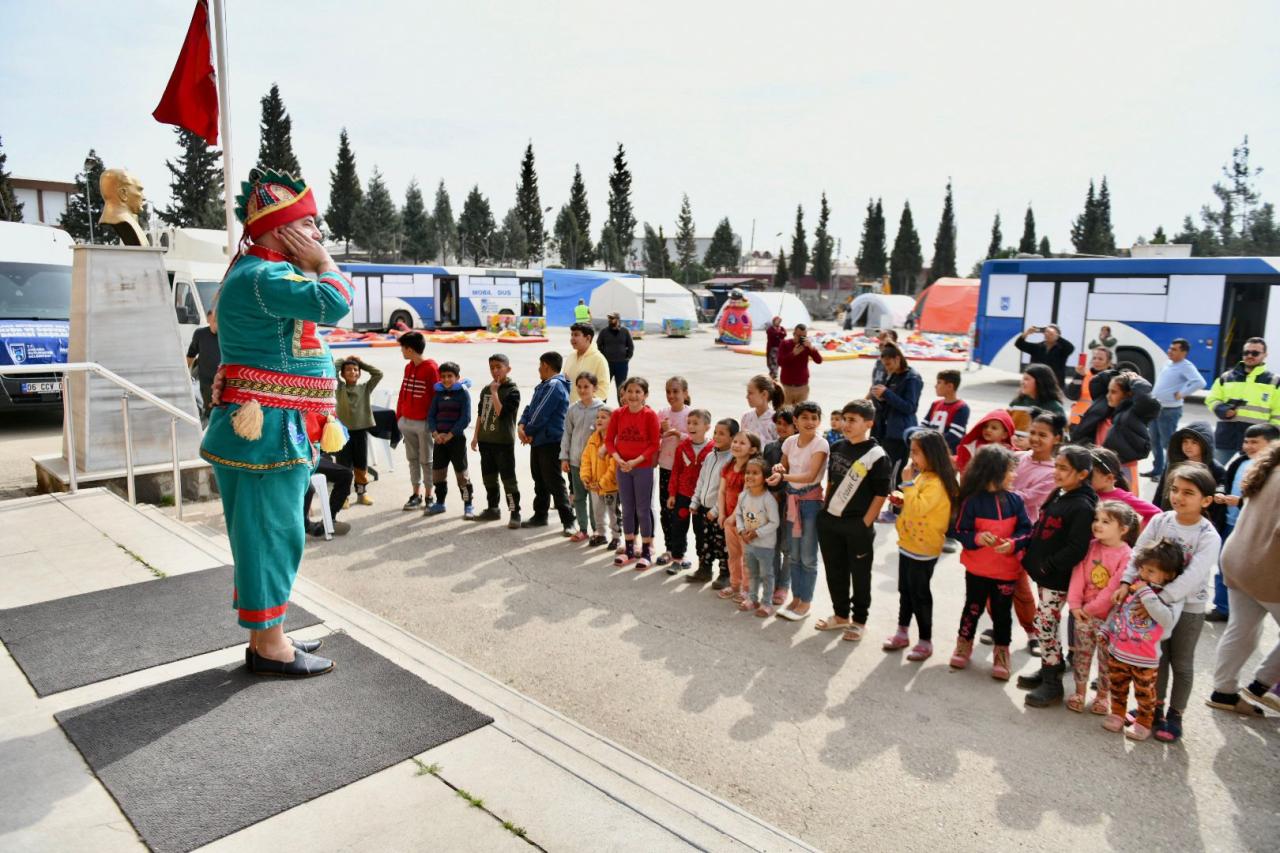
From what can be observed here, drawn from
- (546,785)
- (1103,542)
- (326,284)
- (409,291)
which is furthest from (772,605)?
(409,291)

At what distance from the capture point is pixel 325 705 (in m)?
3.69

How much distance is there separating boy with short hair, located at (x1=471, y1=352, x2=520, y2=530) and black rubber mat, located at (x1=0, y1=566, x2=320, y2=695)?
2990mm

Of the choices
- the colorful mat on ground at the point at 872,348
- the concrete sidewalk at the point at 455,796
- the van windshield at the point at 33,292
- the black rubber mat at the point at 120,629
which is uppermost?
the van windshield at the point at 33,292

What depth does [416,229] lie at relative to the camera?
71.5 meters

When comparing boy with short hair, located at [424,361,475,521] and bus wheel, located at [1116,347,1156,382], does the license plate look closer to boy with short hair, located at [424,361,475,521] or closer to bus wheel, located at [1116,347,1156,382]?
boy with short hair, located at [424,361,475,521]

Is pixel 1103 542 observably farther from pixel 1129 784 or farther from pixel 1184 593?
pixel 1129 784

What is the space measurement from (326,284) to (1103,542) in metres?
4.08

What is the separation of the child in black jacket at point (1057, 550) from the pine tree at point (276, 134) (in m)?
65.2

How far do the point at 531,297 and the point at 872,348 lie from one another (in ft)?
47.5

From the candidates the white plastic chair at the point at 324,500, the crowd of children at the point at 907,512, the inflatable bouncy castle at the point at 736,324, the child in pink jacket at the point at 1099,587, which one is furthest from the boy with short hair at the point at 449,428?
the inflatable bouncy castle at the point at 736,324

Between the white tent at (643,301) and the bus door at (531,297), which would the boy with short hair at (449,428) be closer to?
the bus door at (531,297)

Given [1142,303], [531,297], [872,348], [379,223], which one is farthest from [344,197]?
[1142,303]

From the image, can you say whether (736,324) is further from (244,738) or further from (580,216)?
(580,216)

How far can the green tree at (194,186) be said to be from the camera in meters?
62.7
